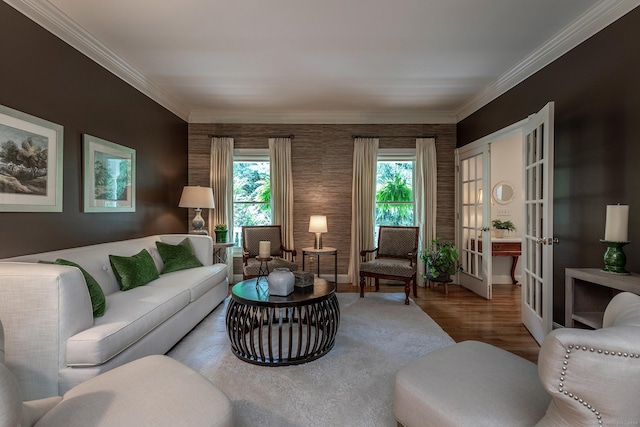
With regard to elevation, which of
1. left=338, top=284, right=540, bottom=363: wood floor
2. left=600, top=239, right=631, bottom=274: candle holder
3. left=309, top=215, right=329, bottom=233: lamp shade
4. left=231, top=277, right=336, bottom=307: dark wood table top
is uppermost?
left=309, top=215, right=329, bottom=233: lamp shade

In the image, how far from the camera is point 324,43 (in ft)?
10.2

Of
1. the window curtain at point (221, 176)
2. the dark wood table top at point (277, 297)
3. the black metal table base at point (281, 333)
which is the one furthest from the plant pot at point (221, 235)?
the black metal table base at point (281, 333)

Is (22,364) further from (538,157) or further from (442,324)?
(538,157)

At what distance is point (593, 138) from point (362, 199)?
3.04m

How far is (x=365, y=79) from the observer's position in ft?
13.1

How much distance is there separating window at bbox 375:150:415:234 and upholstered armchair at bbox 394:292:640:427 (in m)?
3.83

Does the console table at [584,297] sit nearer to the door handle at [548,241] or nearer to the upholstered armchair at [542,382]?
the door handle at [548,241]

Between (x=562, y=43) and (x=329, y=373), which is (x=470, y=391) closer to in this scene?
(x=329, y=373)

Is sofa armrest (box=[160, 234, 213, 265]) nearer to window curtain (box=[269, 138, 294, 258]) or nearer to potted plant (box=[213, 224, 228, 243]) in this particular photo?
potted plant (box=[213, 224, 228, 243])

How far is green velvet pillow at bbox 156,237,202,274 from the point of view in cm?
371

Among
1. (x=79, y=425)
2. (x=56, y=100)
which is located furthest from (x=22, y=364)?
(x=56, y=100)

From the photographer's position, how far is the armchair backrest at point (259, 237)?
4.80m

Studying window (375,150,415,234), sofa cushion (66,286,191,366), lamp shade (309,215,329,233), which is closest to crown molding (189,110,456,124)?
window (375,150,415,234)

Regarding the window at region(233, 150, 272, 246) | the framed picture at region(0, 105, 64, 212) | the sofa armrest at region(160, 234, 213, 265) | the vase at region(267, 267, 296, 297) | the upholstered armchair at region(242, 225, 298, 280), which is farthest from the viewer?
the window at region(233, 150, 272, 246)
